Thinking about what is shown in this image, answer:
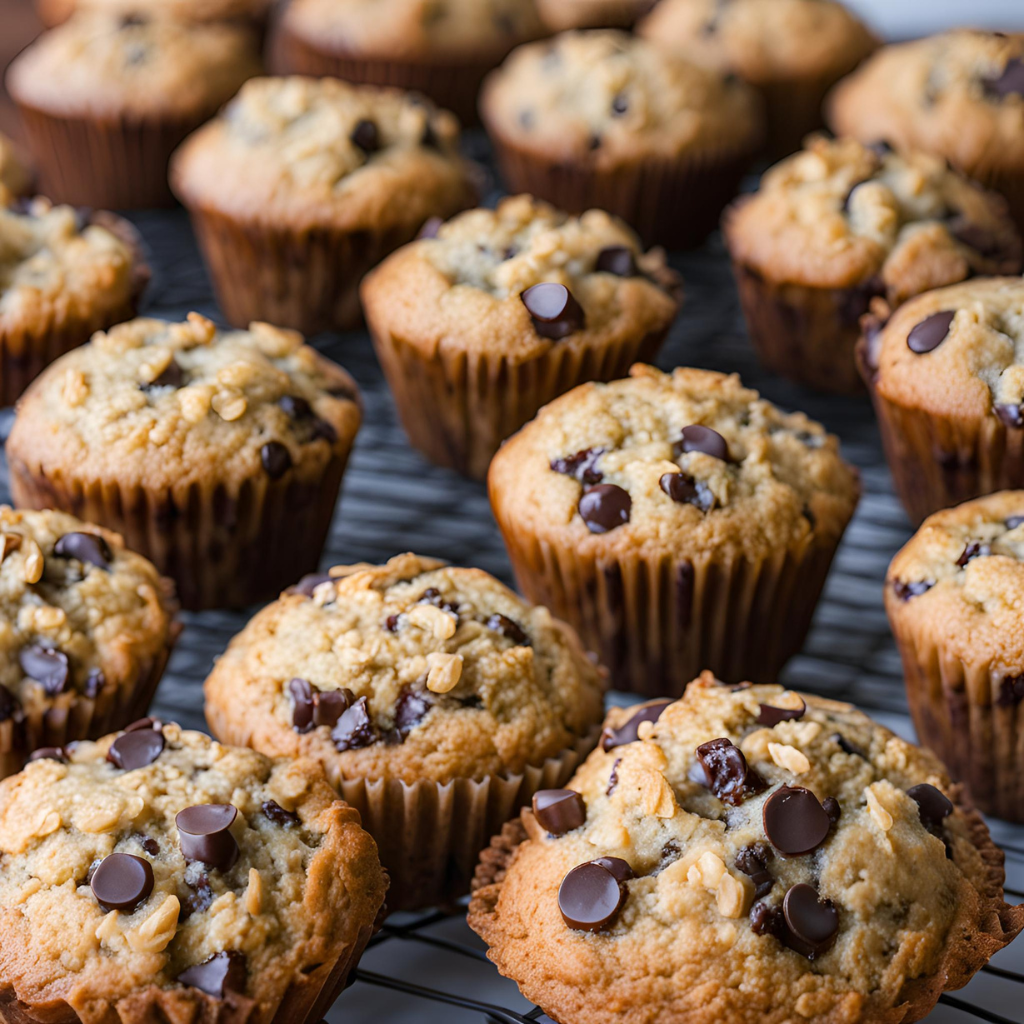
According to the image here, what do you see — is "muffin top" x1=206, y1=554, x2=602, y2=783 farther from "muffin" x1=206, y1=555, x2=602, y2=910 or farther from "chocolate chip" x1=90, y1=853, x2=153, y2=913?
"chocolate chip" x1=90, y1=853, x2=153, y2=913

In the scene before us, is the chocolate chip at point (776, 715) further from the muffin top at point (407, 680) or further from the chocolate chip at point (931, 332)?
the chocolate chip at point (931, 332)

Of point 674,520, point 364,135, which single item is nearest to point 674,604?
point 674,520

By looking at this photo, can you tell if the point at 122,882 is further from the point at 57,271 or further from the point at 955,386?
the point at 57,271

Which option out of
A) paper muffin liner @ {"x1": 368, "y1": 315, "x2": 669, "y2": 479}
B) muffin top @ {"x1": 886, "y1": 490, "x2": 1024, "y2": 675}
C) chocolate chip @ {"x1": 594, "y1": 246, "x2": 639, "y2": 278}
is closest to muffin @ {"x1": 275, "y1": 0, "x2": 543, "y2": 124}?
paper muffin liner @ {"x1": 368, "y1": 315, "x2": 669, "y2": 479}

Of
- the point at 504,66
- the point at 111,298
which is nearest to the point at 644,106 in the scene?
the point at 504,66

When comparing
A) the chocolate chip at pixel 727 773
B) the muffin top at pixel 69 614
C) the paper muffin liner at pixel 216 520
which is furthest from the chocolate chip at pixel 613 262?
the chocolate chip at pixel 727 773

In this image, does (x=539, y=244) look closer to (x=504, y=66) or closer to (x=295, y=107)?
(x=295, y=107)

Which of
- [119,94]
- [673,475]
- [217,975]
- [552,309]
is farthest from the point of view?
[119,94]
